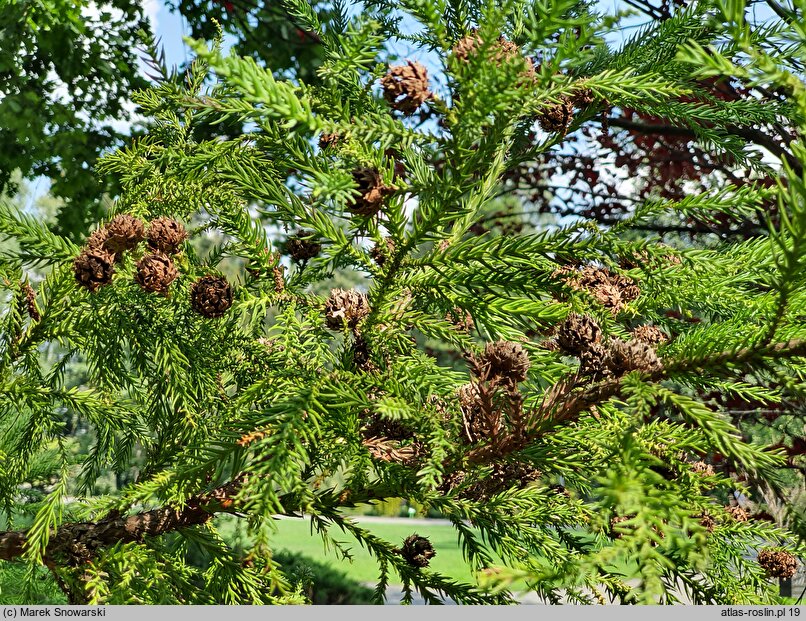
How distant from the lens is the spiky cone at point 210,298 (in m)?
0.76

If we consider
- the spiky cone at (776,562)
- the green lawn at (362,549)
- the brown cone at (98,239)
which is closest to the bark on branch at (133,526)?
the brown cone at (98,239)

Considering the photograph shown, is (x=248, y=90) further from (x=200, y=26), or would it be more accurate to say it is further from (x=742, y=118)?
(x=200, y=26)

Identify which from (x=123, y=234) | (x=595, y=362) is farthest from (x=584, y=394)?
(x=123, y=234)

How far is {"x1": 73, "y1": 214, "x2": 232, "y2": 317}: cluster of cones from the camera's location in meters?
0.71

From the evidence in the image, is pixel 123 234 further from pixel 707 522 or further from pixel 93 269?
pixel 707 522

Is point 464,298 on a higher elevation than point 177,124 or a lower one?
lower

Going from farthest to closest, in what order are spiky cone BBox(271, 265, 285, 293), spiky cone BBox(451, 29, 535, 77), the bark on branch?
spiky cone BBox(271, 265, 285, 293) < the bark on branch < spiky cone BBox(451, 29, 535, 77)

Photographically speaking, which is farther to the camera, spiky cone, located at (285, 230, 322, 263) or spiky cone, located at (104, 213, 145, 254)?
spiky cone, located at (285, 230, 322, 263)

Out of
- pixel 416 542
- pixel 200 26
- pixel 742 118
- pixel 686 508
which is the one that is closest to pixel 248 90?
pixel 686 508

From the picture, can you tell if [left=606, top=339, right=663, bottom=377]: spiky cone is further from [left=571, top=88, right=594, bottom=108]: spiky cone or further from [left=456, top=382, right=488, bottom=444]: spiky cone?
[left=571, top=88, right=594, bottom=108]: spiky cone

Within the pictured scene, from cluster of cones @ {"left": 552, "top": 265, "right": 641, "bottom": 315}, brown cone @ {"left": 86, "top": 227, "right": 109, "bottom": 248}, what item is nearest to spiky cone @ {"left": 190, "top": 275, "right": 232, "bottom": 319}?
brown cone @ {"left": 86, "top": 227, "right": 109, "bottom": 248}

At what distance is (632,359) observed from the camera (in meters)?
0.51

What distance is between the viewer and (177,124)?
923mm
